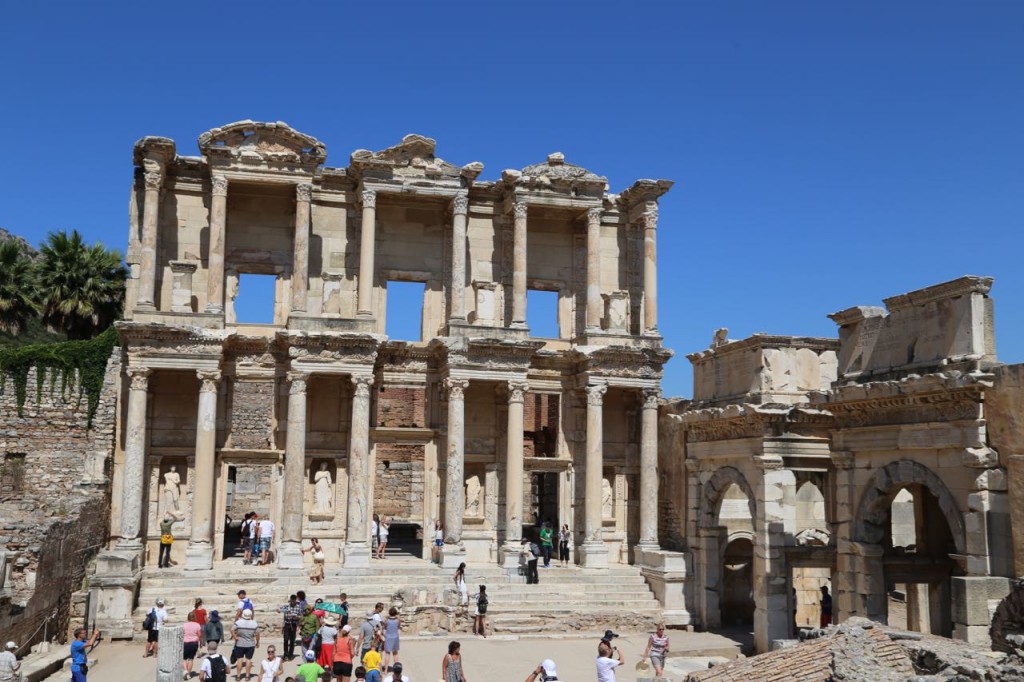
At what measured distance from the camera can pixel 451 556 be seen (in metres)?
25.6

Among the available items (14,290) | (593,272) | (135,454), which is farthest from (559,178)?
(14,290)

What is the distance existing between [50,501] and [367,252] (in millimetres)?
10894

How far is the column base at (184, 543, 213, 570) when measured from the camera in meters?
24.0

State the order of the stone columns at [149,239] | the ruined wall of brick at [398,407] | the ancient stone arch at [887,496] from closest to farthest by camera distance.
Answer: the ancient stone arch at [887,496]
the stone columns at [149,239]
the ruined wall of brick at [398,407]

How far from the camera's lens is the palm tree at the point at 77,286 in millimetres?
33312

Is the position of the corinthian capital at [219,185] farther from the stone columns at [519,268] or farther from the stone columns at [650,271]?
the stone columns at [650,271]

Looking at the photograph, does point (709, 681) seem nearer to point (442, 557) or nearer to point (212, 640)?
point (212, 640)

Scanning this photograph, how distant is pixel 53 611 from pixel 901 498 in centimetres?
2306

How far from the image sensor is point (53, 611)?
21000mm

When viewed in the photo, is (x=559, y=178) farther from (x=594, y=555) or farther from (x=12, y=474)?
(x=12, y=474)

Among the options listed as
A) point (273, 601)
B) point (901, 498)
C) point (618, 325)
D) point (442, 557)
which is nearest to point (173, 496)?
point (273, 601)

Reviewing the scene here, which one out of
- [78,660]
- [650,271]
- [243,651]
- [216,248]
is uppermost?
[650,271]

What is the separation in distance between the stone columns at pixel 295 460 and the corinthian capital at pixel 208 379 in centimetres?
183

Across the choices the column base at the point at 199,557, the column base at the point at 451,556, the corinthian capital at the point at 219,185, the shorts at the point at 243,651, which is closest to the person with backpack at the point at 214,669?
the shorts at the point at 243,651
